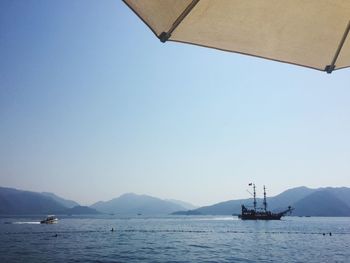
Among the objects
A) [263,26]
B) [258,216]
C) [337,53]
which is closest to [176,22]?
[263,26]

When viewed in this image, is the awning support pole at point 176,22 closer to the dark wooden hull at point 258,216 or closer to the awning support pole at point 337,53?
the awning support pole at point 337,53

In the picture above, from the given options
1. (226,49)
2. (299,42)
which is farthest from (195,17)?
(299,42)

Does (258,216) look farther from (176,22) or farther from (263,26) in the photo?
(176,22)

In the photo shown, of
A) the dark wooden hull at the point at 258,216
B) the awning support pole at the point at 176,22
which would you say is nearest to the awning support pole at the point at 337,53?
the awning support pole at the point at 176,22

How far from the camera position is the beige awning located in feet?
8.03

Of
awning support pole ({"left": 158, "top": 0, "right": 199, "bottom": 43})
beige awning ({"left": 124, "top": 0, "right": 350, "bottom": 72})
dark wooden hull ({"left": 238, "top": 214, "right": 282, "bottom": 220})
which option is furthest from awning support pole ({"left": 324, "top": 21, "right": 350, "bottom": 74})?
dark wooden hull ({"left": 238, "top": 214, "right": 282, "bottom": 220})

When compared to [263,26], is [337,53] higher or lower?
lower

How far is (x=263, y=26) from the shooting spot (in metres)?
2.66

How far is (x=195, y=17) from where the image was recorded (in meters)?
2.53

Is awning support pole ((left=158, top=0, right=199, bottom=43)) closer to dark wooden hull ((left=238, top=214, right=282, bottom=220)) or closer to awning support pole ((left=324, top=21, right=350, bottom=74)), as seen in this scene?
awning support pole ((left=324, top=21, right=350, bottom=74))

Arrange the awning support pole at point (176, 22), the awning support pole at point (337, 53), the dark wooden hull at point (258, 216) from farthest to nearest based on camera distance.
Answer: the dark wooden hull at point (258, 216) < the awning support pole at point (337, 53) < the awning support pole at point (176, 22)

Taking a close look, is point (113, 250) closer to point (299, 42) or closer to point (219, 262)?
point (219, 262)

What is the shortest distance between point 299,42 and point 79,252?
47273 millimetres

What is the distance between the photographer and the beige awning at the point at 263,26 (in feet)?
8.03
